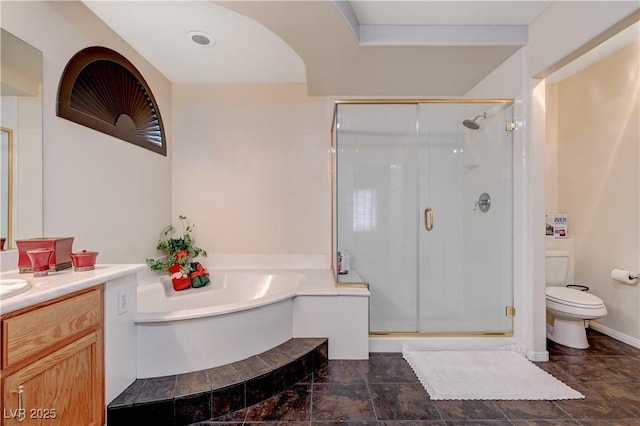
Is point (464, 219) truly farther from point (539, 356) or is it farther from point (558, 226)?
point (539, 356)

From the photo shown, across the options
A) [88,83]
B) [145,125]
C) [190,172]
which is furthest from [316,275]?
[88,83]

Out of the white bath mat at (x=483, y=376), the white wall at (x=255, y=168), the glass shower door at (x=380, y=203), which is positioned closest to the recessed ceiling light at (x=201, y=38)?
the white wall at (x=255, y=168)

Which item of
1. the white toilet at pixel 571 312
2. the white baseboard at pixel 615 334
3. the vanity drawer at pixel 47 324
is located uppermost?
the vanity drawer at pixel 47 324

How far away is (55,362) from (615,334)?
3.89m

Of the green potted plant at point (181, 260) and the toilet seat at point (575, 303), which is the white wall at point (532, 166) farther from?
the green potted plant at point (181, 260)

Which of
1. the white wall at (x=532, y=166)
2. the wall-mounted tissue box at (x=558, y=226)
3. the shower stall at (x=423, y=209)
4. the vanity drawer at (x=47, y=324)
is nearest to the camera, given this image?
the vanity drawer at (x=47, y=324)

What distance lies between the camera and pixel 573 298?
237 cm

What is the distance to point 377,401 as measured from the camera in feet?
5.63

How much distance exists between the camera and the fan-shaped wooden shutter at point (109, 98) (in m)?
1.85

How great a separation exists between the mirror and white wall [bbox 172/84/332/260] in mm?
1537

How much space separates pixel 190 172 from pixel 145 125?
2.07 ft

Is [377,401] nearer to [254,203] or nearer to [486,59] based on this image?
[254,203]

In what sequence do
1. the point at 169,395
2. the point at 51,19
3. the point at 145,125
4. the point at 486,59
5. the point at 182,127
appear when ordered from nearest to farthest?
the point at 169,395 < the point at 51,19 < the point at 486,59 < the point at 145,125 < the point at 182,127

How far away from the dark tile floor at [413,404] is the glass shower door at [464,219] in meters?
0.64
